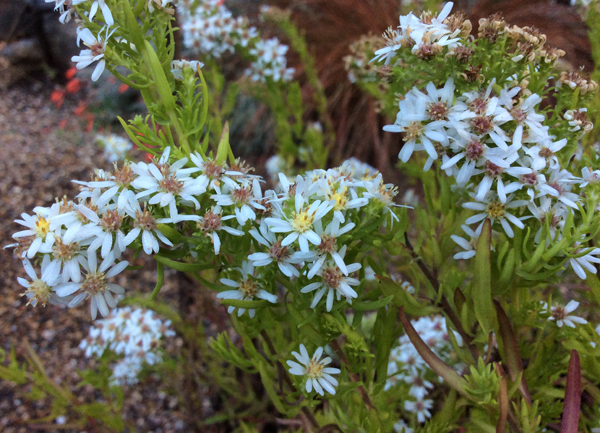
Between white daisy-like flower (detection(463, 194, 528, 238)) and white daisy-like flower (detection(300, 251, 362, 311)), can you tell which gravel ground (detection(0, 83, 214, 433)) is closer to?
white daisy-like flower (detection(300, 251, 362, 311))

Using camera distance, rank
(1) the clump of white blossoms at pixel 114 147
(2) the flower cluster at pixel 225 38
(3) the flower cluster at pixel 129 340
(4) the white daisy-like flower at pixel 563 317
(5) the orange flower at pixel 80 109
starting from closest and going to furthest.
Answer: (4) the white daisy-like flower at pixel 563 317 → (3) the flower cluster at pixel 129 340 → (2) the flower cluster at pixel 225 38 → (1) the clump of white blossoms at pixel 114 147 → (5) the orange flower at pixel 80 109

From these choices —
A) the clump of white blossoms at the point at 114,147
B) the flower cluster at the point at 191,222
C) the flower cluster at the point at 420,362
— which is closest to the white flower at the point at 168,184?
the flower cluster at the point at 191,222

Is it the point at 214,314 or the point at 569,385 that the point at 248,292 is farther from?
the point at 214,314

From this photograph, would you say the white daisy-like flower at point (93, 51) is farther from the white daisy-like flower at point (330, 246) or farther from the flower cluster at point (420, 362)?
the flower cluster at point (420, 362)

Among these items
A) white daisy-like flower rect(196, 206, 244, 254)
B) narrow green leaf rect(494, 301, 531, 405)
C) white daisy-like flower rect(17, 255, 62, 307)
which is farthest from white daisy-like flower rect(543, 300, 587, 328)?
white daisy-like flower rect(17, 255, 62, 307)

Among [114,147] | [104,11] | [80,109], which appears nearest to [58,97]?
[80,109]

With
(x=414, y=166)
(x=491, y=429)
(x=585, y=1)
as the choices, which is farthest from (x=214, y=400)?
(x=585, y=1)
